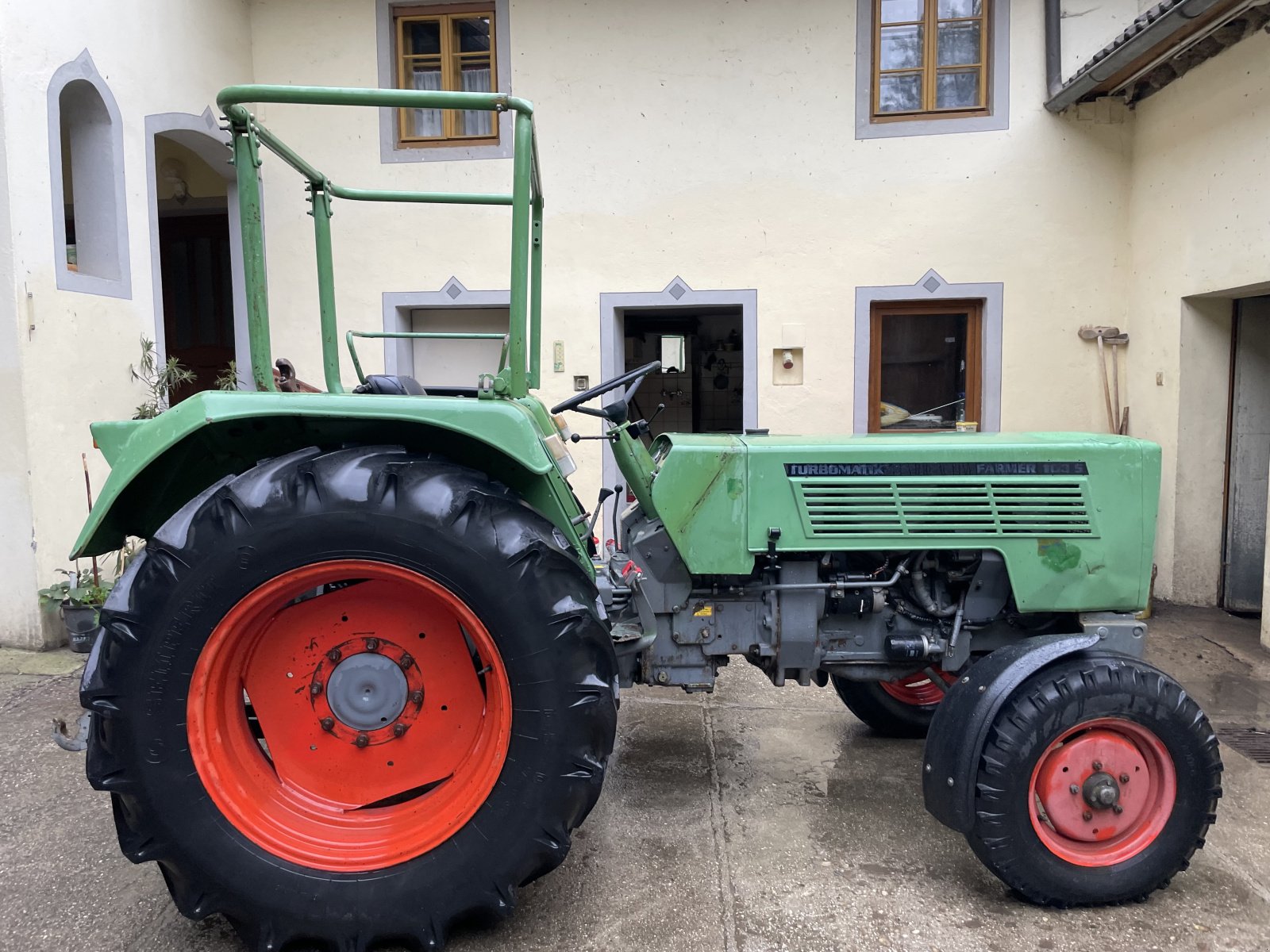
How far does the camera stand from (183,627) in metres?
1.63

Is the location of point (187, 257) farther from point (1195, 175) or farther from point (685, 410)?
point (1195, 175)

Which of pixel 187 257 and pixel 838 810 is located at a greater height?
pixel 187 257

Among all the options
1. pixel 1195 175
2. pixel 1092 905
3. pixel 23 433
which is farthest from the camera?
pixel 1195 175

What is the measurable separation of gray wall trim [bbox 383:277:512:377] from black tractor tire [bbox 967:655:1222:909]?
4530 mm

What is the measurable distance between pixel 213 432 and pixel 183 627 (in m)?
0.47

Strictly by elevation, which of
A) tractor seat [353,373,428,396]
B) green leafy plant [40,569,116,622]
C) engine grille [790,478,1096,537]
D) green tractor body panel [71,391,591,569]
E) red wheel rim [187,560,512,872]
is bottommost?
green leafy plant [40,569,116,622]

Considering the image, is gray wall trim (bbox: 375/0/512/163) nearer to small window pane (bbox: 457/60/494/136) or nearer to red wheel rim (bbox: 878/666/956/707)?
small window pane (bbox: 457/60/494/136)

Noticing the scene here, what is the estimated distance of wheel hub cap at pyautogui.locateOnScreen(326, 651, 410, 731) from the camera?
1860 millimetres

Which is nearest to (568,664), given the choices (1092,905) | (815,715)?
(1092,905)

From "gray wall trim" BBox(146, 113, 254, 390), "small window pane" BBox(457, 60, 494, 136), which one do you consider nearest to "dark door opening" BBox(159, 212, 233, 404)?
"gray wall trim" BBox(146, 113, 254, 390)

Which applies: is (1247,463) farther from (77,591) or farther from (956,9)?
(77,591)

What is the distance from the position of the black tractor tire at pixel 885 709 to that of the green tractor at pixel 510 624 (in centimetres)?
49

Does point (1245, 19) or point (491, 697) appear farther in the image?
point (1245, 19)

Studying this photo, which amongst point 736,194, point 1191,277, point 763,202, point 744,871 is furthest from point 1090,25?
point 744,871
